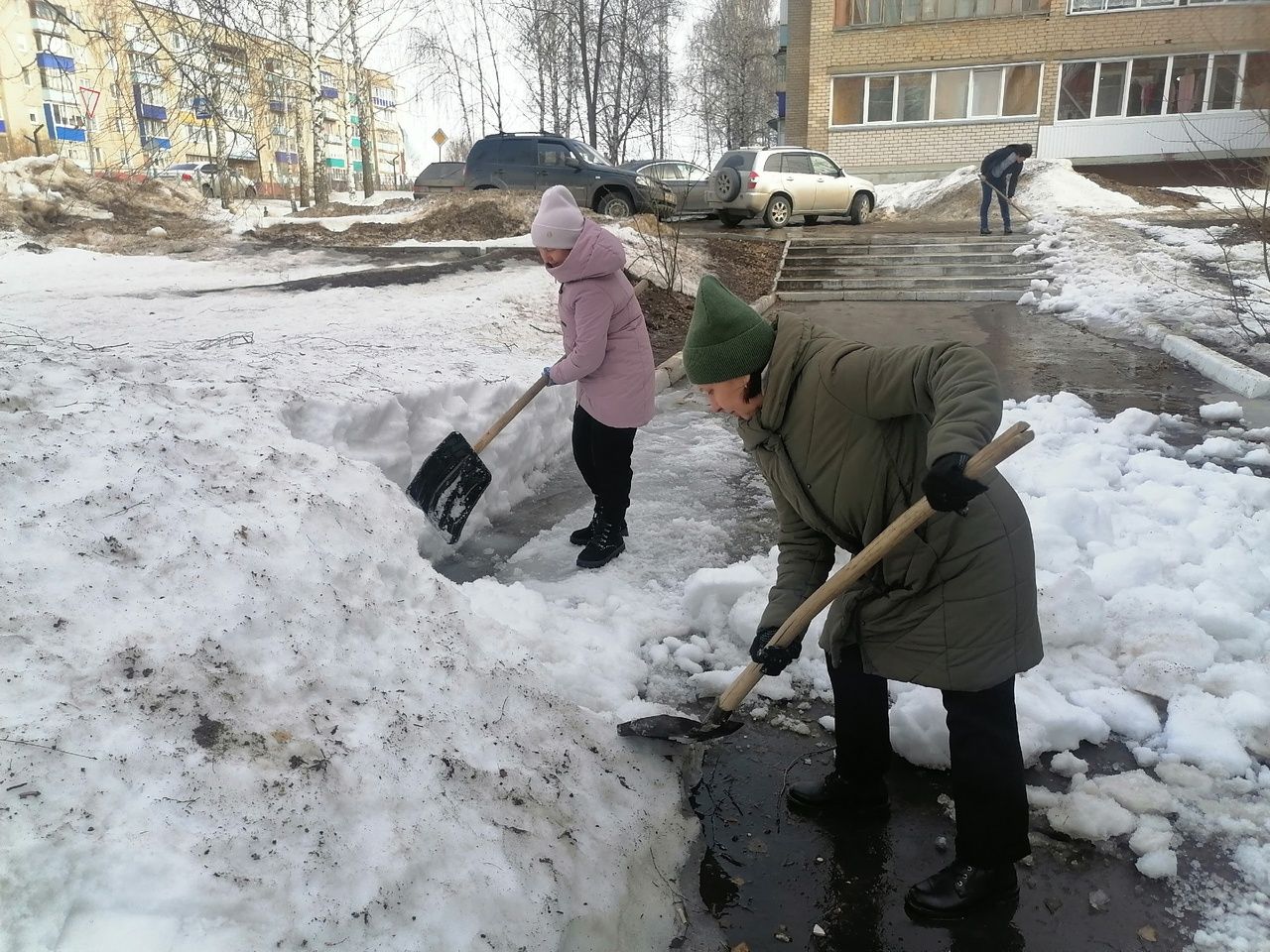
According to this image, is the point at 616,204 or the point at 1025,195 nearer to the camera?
the point at 616,204

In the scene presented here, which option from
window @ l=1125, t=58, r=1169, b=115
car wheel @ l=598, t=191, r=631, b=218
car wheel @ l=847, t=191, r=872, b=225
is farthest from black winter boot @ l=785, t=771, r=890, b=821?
window @ l=1125, t=58, r=1169, b=115

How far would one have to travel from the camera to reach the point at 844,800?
2477mm

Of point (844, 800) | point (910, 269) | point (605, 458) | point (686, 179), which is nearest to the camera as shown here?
point (844, 800)

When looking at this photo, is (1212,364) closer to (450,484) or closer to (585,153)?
(450,484)

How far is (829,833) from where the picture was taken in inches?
96.5

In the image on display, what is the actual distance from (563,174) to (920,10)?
14424mm

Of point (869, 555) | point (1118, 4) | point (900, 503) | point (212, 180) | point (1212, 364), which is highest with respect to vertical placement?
point (1118, 4)

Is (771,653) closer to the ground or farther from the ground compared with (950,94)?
closer to the ground

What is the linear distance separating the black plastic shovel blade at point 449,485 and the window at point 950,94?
24032 millimetres

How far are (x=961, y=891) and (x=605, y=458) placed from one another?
2.48 m

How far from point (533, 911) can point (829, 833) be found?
953 millimetres

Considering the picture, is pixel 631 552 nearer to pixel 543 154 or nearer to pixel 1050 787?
pixel 1050 787

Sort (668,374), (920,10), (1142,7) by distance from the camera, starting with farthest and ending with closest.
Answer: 1. (920,10)
2. (1142,7)
3. (668,374)

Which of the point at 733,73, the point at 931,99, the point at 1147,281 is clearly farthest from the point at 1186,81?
the point at 733,73
